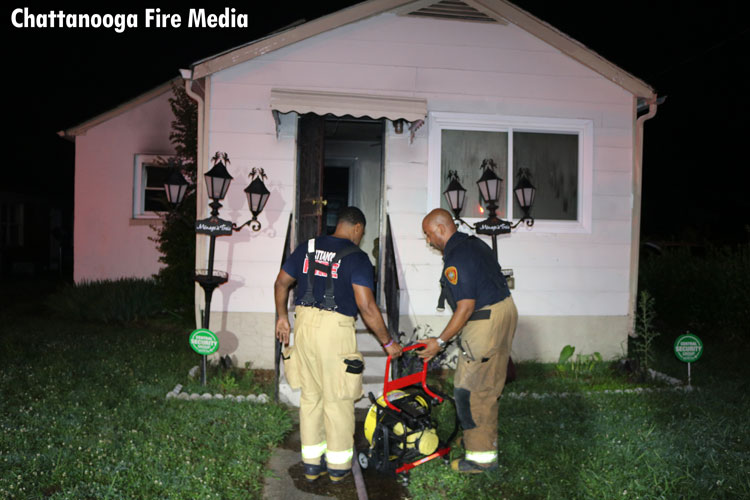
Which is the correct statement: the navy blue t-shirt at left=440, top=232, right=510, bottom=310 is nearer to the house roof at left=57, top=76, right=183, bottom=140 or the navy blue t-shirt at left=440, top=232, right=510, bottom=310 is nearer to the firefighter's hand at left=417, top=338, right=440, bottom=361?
the firefighter's hand at left=417, top=338, right=440, bottom=361

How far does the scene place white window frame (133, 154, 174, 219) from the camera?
42.9 feet

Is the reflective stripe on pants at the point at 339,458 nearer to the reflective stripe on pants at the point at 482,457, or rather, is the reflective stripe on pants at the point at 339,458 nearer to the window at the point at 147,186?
the reflective stripe on pants at the point at 482,457

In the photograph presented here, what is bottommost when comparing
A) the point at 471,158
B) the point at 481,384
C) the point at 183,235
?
the point at 481,384

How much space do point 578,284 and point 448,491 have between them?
15.5ft

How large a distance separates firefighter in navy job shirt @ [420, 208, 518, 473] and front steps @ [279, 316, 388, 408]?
Answer: 188 centimetres

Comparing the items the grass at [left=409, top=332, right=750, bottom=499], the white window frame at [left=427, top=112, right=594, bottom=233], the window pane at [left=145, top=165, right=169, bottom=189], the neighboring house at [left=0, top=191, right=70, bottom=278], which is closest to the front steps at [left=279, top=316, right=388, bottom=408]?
the grass at [left=409, top=332, right=750, bottom=499]

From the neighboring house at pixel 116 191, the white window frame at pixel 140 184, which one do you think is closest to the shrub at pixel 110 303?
the neighboring house at pixel 116 191

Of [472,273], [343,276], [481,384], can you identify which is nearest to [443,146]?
[472,273]

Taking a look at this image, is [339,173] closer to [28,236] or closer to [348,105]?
[348,105]

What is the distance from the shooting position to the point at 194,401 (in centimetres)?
Result: 573

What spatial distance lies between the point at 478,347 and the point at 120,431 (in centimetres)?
308

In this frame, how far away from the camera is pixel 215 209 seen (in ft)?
22.2

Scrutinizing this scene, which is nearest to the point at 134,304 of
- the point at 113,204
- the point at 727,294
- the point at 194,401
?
the point at 113,204

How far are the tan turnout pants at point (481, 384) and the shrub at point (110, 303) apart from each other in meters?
8.34
